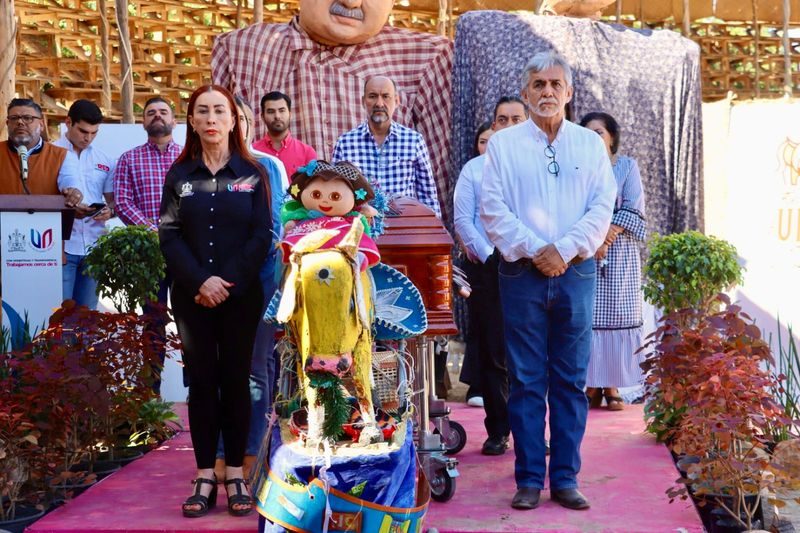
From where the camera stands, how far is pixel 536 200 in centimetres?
470

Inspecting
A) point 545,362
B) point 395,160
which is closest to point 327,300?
point 545,362

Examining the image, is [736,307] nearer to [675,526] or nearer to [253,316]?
[675,526]

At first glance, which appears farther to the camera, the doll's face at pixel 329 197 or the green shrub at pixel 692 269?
the green shrub at pixel 692 269

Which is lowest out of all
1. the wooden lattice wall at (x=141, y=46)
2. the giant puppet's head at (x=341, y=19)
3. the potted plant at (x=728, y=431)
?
the potted plant at (x=728, y=431)

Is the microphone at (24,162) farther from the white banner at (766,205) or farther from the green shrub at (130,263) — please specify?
the white banner at (766,205)

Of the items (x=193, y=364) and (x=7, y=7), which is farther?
(x=7, y=7)

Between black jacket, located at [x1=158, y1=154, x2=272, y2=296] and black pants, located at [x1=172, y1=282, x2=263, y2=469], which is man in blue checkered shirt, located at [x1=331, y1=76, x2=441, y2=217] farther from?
black pants, located at [x1=172, y1=282, x2=263, y2=469]

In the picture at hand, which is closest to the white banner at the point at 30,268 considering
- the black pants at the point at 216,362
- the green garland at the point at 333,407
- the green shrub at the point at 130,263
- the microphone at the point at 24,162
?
the green shrub at the point at 130,263

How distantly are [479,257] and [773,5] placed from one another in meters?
14.6

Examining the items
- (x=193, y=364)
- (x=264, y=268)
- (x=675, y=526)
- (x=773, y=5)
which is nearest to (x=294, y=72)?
(x=264, y=268)

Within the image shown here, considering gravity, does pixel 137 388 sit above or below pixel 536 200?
below

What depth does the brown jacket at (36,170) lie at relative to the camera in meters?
6.72

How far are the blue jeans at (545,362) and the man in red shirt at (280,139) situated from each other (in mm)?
1982

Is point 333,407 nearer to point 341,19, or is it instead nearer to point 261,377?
point 261,377
